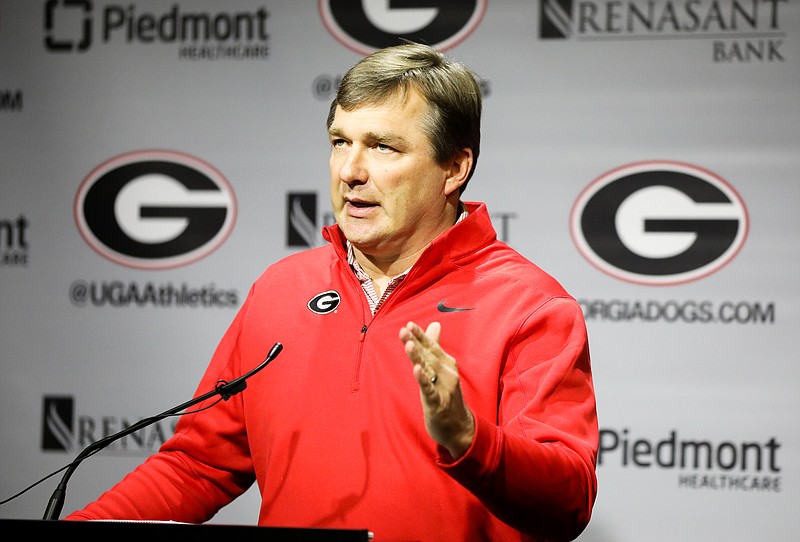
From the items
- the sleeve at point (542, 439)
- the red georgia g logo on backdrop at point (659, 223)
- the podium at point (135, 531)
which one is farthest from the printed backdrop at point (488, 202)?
the podium at point (135, 531)

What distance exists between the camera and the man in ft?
5.25

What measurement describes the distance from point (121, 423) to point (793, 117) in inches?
95.1

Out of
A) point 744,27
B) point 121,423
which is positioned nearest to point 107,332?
point 121,423

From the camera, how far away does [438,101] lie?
1.80 metres

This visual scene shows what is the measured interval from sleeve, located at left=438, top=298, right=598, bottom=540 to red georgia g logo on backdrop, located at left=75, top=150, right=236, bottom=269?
1.68 meters

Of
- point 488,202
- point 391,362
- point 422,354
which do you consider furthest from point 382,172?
point 488,202

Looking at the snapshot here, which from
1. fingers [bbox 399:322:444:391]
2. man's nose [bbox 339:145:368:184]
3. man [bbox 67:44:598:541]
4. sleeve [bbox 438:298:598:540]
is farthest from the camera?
man's nose [bbox 339:145:368:184]

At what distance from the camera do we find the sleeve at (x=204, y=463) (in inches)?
69.3

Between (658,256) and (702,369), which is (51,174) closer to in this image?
(658,256)

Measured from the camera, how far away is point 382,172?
1.76 metres

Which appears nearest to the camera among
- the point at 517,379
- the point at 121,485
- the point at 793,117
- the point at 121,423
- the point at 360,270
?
the point at 517,379

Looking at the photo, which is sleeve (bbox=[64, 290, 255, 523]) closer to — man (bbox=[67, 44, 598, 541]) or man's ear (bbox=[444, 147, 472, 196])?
man (bbox=[67, 44, 598, 541])

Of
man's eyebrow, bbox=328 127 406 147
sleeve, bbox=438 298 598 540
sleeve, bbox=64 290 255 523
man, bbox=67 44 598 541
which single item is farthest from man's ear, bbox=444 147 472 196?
sleeve, bbox=64 290 255 523

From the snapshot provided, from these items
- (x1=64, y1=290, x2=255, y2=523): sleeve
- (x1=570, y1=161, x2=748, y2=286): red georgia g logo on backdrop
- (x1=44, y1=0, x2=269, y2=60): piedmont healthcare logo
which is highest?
(x1=44, y1=0, x2=269, y2=60): piedmont healthcare logo
